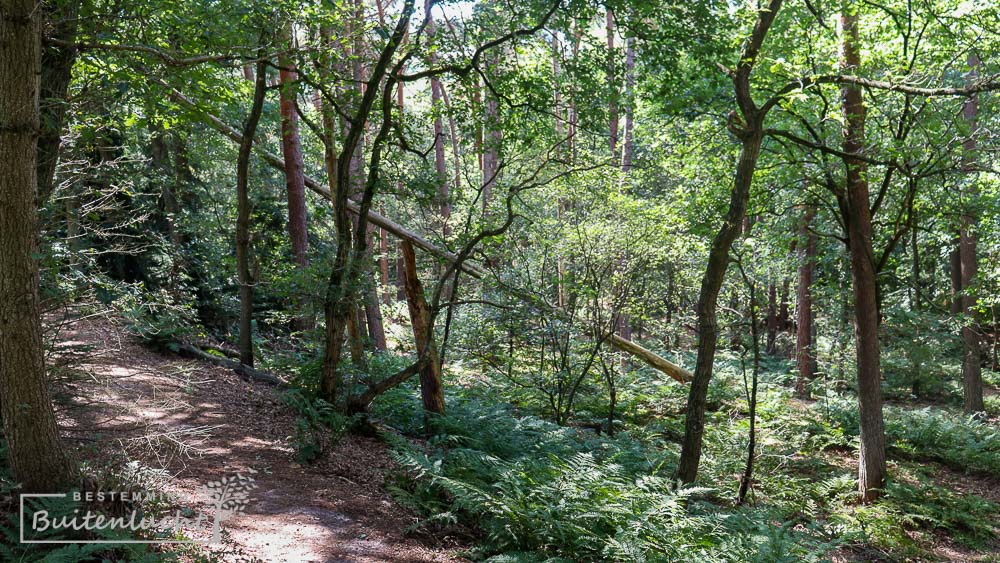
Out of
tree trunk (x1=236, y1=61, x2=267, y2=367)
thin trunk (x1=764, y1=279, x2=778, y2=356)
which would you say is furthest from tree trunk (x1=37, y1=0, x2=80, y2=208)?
thin trunk (x1=764, y1=279, x2=778, y2=356)

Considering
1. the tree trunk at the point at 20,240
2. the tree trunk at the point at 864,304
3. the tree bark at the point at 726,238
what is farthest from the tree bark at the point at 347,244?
the tree trunk at the point at 864,304

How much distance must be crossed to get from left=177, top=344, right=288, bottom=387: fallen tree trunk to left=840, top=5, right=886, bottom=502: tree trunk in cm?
878

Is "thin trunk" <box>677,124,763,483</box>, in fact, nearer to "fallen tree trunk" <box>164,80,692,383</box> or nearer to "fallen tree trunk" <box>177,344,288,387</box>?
"fallen tree trunk" <box>164,80,692,383</box>

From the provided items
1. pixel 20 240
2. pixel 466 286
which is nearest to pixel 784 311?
pixel 466 286

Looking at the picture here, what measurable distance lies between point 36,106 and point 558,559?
436cm

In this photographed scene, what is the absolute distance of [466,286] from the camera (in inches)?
519

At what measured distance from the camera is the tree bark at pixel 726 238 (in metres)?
6.67

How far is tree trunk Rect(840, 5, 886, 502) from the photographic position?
8531 millimetres

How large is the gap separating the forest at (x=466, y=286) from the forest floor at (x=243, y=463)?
0.04m

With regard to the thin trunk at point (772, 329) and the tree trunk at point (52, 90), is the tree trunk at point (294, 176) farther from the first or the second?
the thin trunk at point (772, 329)

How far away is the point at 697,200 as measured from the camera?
29.4 ft

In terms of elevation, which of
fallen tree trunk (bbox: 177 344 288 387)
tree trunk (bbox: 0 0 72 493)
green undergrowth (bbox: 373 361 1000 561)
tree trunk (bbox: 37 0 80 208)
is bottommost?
green undergrowth (bbox: 373 361 1000 561)

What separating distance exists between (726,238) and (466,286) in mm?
7332

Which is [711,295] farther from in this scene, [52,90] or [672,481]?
[52,90]
